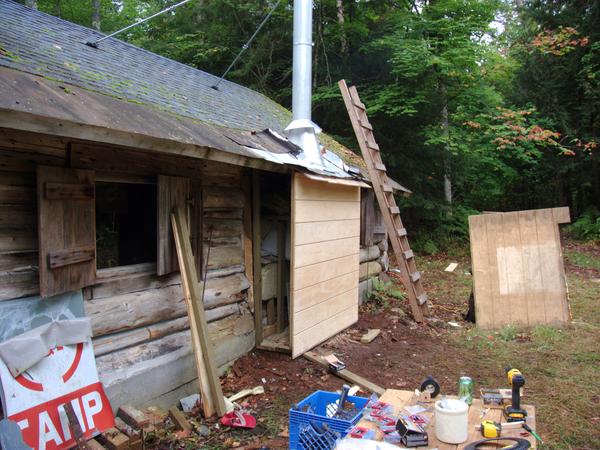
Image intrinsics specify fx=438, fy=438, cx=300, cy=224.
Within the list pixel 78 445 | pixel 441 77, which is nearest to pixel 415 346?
pixel 78 445

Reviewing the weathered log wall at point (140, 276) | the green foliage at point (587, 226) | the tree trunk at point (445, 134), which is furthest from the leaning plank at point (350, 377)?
the green foliage at point (587, 226)

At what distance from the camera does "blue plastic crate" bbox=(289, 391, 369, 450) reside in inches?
110

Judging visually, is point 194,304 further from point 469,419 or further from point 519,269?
point 519,269

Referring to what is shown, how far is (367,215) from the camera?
8641 millimetres

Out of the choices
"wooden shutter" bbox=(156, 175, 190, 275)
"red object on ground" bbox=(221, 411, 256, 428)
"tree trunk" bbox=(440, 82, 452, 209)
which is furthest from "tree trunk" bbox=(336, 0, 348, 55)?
"red object on ground" bbox=(221, 411, 256, 428)

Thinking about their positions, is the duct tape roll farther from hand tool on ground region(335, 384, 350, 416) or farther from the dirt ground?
the dirt ground

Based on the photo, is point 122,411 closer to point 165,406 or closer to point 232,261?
point 165,406

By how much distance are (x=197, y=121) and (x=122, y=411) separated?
9.83ft

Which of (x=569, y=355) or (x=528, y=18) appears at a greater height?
(x=528, y=18)

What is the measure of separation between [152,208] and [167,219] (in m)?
0.38

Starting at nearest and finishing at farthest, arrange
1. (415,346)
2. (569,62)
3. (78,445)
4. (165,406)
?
(78,445) < (165,406) < (415,346) < (569,62)

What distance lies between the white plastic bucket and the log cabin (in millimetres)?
2578

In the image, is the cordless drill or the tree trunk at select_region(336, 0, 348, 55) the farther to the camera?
the tree trunk at select_region(336, 0, 348, 55)

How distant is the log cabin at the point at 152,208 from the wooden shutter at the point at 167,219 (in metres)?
0.01
